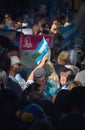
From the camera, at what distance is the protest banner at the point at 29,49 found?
39.1ft

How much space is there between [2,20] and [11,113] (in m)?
19.3

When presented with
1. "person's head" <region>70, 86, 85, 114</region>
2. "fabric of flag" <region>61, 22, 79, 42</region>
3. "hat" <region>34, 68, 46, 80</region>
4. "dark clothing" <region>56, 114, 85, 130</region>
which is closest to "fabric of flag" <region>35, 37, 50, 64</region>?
"hat" <region>34, 68, 46, 80</region>

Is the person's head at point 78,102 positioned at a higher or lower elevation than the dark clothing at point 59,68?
higher

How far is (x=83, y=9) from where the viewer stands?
1548cm

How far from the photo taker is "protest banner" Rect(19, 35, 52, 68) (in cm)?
1191

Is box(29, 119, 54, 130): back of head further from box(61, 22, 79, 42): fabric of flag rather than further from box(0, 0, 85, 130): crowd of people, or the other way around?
box(61, 22, 79, 42): fabric of flag

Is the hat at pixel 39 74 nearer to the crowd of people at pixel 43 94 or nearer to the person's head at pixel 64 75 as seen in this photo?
the crowd of people at pixel 43 94

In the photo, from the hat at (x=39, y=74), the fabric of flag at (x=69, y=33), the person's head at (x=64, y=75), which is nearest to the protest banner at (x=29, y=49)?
the person's head at (x=64, y=75)

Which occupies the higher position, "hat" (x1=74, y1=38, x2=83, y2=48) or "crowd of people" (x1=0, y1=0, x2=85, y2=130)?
"crowd of people" (x1=0, y1=0, x2=85, y2=130)

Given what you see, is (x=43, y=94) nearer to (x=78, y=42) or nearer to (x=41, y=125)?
(x=41, y=125)

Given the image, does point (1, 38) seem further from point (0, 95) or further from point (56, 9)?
point (56, 9)

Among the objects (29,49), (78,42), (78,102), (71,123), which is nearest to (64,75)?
(29,49)

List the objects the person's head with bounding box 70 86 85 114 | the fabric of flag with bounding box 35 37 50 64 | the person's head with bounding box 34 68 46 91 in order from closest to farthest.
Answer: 1. the person's head with bounding box 70 86 85 114
2. the person's head with bounding box 34 68 46 91
3. the fabric of flag with bounding box 35 37 50 64

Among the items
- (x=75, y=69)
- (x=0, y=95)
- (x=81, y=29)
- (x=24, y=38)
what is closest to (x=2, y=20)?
(x=81, y=29)
